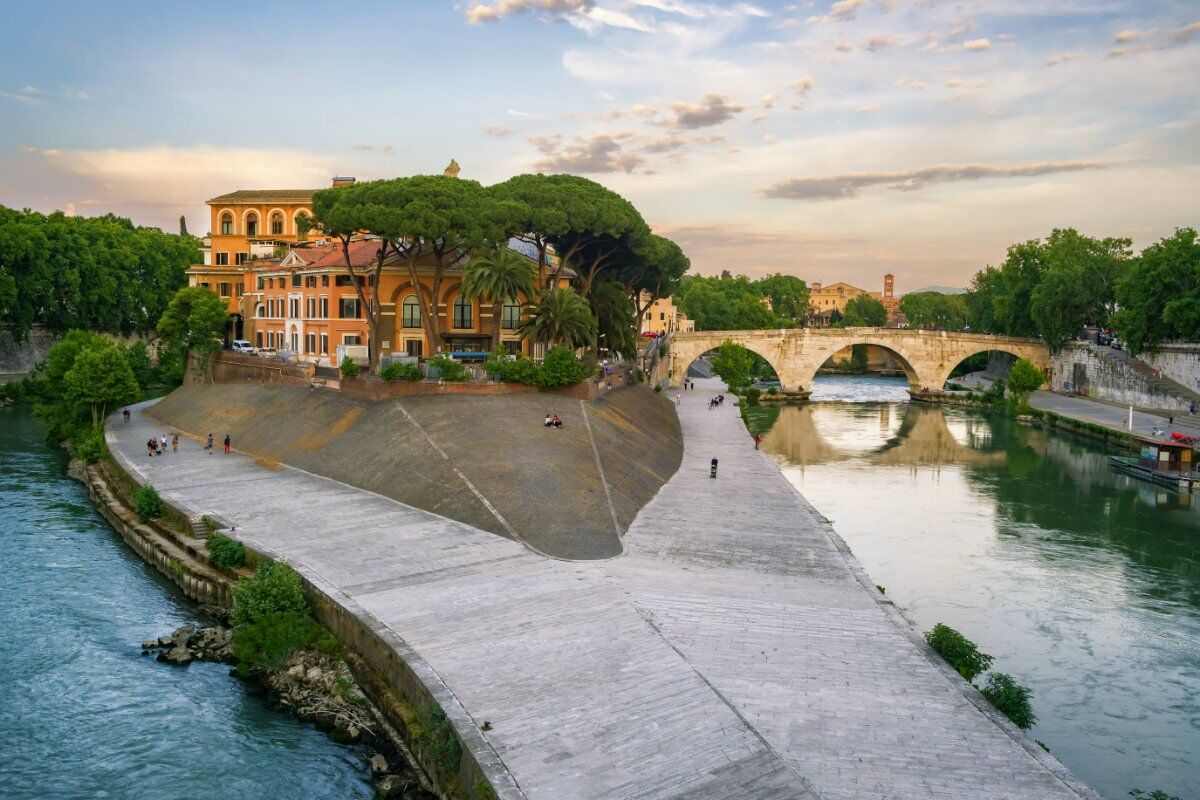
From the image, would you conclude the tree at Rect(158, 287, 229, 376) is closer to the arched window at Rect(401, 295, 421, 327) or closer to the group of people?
the arched window at Rect(401, 295, 421, 327)

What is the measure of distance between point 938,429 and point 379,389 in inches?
1913

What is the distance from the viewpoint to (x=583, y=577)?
26.2 meters

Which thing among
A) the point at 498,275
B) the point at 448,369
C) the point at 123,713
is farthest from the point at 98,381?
the point at 123,713

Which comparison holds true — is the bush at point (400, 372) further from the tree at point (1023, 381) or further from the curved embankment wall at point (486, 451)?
the tree at point (1023, 381)

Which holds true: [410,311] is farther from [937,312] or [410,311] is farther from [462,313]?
[937,312]

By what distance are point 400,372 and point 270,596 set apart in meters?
24.0

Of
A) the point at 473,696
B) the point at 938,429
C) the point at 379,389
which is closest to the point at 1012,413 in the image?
the point at 938,429

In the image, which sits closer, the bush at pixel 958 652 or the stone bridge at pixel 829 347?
the bush at pixel 958 652

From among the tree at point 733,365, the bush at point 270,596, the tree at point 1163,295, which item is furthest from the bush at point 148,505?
the tree at point 1163,295

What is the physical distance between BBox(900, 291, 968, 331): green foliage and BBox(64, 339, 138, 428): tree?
14037 centimetres

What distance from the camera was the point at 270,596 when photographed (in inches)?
950

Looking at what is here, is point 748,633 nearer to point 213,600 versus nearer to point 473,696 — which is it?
point 473,696

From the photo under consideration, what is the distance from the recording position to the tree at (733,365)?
91.6m

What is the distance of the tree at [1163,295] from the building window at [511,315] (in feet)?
157
